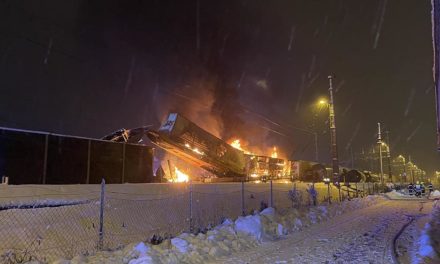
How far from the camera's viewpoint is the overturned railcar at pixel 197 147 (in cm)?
2184

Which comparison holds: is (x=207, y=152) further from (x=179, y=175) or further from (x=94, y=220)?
(x=94, y=220)

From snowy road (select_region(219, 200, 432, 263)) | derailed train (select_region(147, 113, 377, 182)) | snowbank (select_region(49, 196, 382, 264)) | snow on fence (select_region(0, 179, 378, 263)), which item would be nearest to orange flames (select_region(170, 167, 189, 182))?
derailed train (select_region(147, 113, 377, 182))

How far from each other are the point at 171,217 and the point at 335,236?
190 inches

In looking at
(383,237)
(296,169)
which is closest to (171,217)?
(383,237)

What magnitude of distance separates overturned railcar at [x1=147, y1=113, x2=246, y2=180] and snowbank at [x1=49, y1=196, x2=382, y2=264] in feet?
33.0

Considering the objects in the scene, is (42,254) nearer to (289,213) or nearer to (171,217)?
(171,217)

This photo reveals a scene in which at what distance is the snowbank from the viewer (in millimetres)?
7348

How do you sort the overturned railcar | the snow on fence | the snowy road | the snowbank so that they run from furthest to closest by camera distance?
the overturned railcar → the snowy road → the snow on fence → the snowbank

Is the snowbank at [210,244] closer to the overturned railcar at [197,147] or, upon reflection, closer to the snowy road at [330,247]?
the snowy road at [330,247]

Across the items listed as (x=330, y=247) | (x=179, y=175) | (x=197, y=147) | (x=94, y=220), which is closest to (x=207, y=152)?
(x=197, y=147)

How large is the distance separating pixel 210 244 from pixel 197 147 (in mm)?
14843

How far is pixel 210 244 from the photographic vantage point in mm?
8812

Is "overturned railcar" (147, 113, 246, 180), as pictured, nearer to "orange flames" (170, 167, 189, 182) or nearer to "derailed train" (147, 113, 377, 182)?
"derailed train" (147, 113, 377, 182)

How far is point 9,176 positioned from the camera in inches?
627
